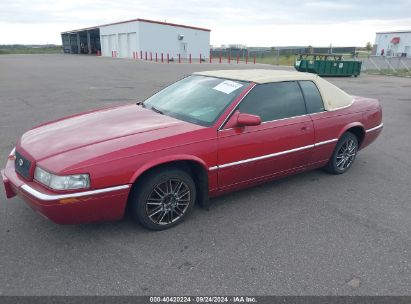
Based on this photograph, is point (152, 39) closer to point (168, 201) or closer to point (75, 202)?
point (168, 201)

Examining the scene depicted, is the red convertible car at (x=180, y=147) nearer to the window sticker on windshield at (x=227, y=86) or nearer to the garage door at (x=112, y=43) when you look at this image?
the window sticker on windshield at (x=227, y=86)

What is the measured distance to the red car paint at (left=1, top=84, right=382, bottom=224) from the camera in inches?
108

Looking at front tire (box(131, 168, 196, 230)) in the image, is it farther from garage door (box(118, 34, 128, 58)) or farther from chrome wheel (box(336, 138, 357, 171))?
garage door (box(118, 34, 128, 58))

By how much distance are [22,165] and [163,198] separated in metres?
1.32

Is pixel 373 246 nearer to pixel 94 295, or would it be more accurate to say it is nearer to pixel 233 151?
pixel 233 151

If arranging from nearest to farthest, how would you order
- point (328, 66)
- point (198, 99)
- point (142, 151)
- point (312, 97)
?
1. point (142, 151)
2. point (198, 99)
3. point (312, 97)
4. point (328, 66)

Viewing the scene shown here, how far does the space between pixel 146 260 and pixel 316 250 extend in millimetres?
1524

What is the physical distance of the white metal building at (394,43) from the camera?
172 ft

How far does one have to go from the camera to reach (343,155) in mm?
4797

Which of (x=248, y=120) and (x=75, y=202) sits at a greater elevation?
(x=248, y=120)

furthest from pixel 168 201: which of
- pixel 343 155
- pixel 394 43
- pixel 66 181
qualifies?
pixel 394 43

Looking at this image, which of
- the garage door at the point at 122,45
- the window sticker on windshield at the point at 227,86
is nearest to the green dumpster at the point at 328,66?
the window sticker on windshield at the point at 227,86

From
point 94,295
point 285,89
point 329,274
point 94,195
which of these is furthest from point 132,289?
point 285,89

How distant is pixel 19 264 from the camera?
2.71 m
